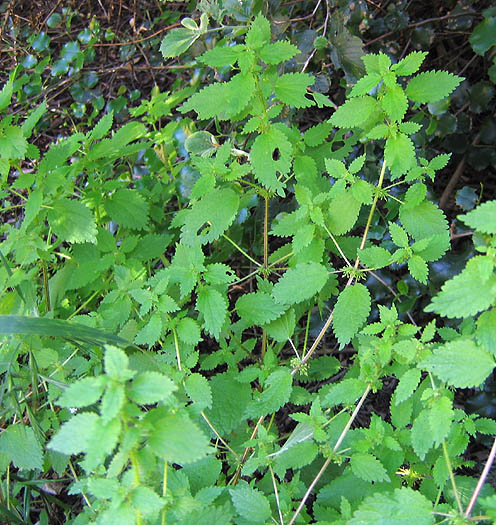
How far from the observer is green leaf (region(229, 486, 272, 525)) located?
3.80 ft

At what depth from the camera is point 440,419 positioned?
1054 millimetres

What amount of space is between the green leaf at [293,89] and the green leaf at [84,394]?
82cm

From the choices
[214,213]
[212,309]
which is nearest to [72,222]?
[214,213]

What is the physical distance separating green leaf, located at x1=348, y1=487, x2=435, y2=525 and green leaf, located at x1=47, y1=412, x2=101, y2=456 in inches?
20.1

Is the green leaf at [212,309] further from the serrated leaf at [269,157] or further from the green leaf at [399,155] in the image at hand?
the green leaf at [399,155]

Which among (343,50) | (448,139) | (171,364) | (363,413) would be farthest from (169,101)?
A: (363,413)

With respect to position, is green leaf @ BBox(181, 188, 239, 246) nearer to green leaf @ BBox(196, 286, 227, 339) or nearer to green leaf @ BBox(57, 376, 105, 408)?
green leaf @ BBox(196, 286, 227, 339)

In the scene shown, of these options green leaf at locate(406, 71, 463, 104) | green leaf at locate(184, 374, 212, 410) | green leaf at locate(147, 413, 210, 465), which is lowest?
green leaf at locate(184, 374, 212, 410)

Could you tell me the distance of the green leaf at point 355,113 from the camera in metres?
1.30

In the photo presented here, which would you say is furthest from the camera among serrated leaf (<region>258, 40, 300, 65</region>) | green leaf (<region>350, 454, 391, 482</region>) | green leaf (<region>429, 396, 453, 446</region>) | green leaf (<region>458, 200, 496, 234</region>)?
serrated leaf (<region>258, 40, 300, 65</region>)

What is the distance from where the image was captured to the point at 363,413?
2062mm

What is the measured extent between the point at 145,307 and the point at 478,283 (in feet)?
2.49

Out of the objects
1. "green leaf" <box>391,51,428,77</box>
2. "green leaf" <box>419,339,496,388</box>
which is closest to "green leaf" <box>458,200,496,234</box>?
"green leaf" <box>419,339,496,388</box>

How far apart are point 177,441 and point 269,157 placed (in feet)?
2.39
